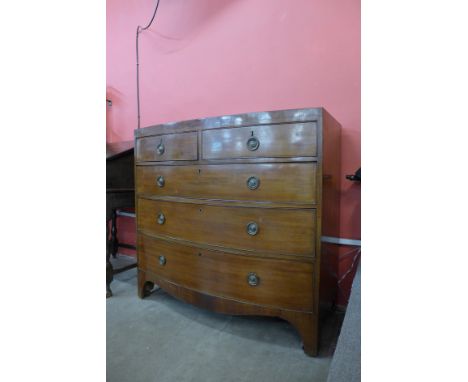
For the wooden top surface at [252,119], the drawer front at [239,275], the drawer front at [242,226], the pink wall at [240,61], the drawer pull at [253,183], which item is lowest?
the drawer front at [239,275]

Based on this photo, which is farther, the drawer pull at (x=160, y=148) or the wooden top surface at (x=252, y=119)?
the drawer pull at (x=160, y=148)

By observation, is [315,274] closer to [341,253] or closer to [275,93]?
[341,253]

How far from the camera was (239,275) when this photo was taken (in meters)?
1.32

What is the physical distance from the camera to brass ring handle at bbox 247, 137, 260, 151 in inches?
48.8

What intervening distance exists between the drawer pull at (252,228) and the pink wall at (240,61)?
2.29 ft

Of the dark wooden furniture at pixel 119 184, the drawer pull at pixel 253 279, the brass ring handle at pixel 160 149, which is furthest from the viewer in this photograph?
the dark wooden furniture at pixel 119 184

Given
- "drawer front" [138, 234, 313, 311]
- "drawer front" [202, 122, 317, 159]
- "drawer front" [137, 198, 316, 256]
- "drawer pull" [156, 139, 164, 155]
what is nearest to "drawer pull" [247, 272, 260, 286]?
"drawer front" [138, 234, 313, 311]

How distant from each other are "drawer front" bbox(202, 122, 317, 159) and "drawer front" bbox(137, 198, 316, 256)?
262 mm

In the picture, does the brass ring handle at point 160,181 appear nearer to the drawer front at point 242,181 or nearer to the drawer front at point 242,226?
the drawer front at point 242,181

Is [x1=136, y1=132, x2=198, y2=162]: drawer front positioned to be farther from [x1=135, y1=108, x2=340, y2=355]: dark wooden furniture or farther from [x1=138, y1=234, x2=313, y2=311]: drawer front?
[x1=138, y1=234, x2=313, y2=311]: drawer front

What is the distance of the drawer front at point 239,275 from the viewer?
1.22m

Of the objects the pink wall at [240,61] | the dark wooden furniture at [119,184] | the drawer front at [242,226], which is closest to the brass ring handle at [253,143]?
the drawer front at [242,226]
